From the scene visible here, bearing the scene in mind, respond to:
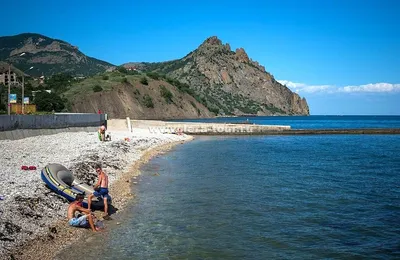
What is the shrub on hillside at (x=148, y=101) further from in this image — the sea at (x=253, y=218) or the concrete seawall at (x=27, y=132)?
the sea at (x=253, y=218)

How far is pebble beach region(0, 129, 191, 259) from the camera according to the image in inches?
402

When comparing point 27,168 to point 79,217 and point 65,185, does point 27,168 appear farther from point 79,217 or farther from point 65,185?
point 79,217

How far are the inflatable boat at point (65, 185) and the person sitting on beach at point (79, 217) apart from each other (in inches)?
36.2

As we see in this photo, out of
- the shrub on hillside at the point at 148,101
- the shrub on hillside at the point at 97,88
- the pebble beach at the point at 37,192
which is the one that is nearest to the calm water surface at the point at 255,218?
the pebble beach at the point at 37,192

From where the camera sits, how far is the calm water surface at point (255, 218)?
10953 millimetres

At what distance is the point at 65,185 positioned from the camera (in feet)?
46.8

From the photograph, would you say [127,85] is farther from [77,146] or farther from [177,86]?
[77,146]

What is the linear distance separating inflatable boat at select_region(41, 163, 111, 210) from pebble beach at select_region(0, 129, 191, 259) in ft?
0.81

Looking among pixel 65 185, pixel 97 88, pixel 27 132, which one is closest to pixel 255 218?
pixel 65 185

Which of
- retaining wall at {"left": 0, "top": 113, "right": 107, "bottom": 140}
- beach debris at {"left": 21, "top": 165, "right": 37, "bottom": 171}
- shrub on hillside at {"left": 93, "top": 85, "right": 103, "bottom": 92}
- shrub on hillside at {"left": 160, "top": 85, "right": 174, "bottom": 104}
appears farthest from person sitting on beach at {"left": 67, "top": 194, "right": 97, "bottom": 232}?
shrub on hillside at {"left": 160, "top": 85, "right": 174, "bottom": 104}

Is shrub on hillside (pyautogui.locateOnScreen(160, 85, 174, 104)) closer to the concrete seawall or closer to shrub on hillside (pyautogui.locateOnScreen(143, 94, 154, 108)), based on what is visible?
shrub on hillside (pyautogui.locateOnScreen(143, 94, 154, 108))

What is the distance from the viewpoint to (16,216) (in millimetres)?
11141

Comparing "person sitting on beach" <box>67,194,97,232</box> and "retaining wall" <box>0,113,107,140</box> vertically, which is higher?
"retaining wall" <box>0,113,107,140</box>

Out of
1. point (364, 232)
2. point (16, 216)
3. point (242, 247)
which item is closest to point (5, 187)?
point (16, 216)
